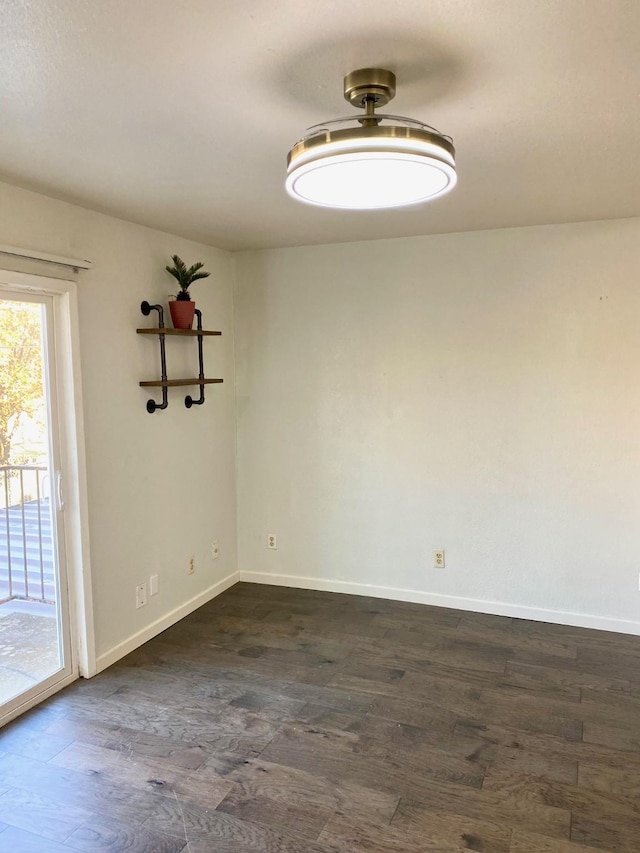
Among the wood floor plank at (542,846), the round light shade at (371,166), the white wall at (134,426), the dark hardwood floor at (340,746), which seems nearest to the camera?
the round light shade at (371,166)

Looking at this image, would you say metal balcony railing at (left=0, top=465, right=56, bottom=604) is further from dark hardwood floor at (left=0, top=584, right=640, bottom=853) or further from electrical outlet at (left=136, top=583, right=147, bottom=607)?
dark hardwood floor at (left=0, top=584, right=640, bottom=853)

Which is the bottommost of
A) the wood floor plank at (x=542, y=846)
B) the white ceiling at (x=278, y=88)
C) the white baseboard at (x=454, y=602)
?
the wood floor plank at (x=542, y=846)

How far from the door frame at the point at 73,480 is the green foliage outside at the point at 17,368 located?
3.4 inches

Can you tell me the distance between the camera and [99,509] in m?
3.09

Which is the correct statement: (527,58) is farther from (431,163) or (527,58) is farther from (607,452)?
(607,452)

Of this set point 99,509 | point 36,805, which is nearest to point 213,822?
point 36,805

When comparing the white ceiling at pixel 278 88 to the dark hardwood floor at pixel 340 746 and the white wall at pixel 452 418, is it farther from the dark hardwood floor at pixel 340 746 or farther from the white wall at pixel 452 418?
the dark hardwood floor at pixel 340 746

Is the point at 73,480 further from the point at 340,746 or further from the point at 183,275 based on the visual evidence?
the point at 340,746

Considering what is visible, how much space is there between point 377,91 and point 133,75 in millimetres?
655

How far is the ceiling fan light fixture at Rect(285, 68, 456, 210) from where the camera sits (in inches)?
57.9

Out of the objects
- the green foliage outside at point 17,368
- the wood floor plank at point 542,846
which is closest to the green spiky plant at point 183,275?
the green foliage outside at point 17,368

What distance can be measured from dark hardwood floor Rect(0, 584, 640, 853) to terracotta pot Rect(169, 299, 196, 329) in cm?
180

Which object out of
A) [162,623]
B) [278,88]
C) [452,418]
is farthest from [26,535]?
[452,418]

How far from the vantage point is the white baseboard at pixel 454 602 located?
355 centimetres
